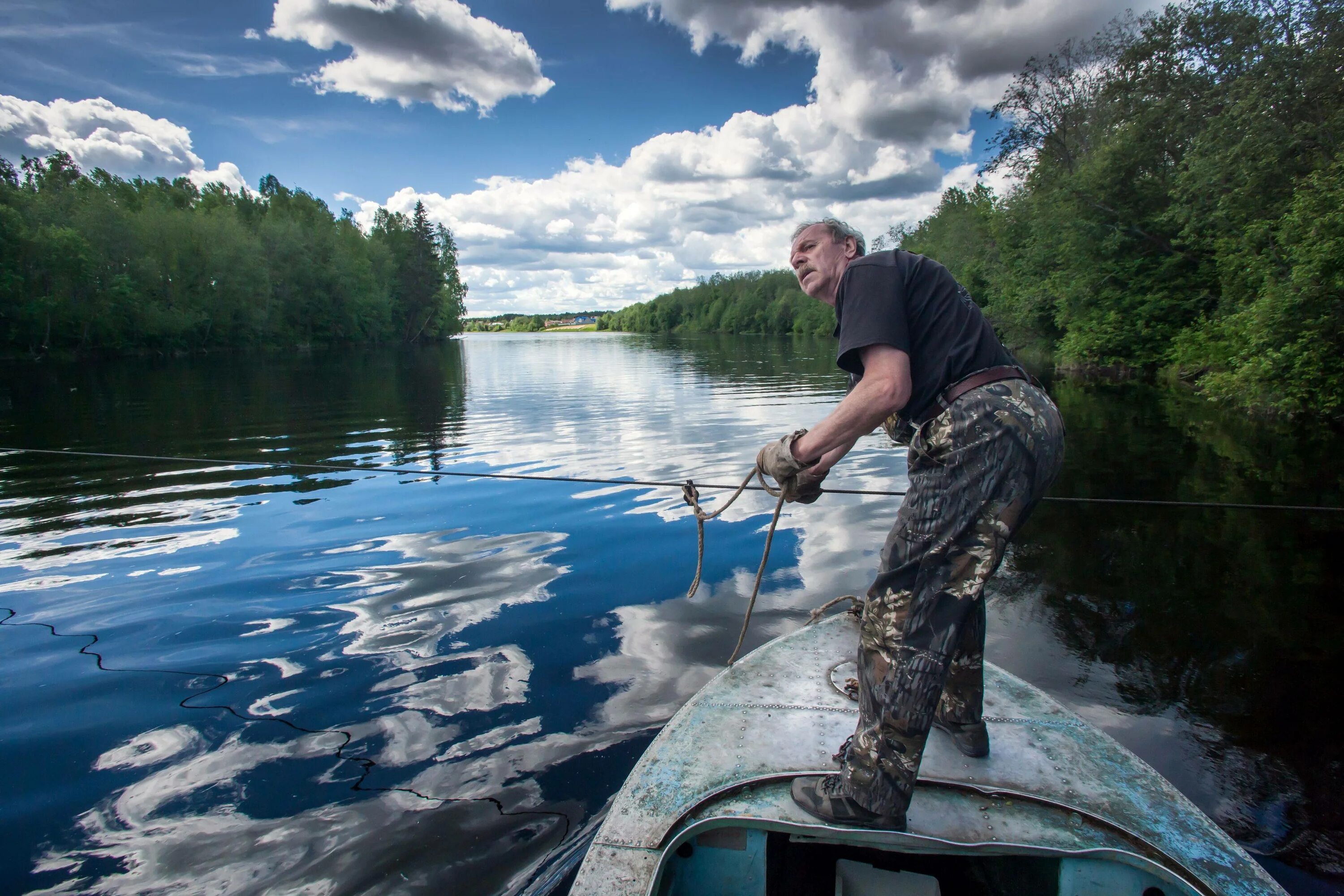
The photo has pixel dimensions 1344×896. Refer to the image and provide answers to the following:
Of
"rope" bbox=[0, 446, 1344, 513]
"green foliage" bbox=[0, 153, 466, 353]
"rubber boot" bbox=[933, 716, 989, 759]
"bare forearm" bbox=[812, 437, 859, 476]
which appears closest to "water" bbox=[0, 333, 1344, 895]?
"rope" bbox=[0, 446, 1344, 513]

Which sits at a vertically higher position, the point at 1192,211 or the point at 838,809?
the point at 1192,211

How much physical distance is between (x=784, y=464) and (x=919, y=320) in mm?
750

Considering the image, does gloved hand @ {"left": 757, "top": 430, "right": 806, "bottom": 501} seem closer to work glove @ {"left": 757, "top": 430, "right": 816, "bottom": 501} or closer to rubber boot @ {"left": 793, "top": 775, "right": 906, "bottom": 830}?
work glove @ {"left": 757, "top": 430, "right": 816, "bottom": 501}

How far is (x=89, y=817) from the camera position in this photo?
12.0 feet

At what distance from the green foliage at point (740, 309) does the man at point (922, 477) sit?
7717 centimetres

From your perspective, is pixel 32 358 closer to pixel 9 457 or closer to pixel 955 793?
pixel 9 457

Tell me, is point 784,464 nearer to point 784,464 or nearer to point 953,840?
point 784,464

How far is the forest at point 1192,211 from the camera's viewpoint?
1470cm

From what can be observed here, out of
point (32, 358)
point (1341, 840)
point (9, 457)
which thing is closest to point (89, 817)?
point (1341, 840)

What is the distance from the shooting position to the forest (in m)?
14.7

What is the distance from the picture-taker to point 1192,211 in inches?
847

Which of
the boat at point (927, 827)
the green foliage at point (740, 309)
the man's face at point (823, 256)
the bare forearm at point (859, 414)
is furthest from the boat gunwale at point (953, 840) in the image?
the green foliage at point (740, 309)

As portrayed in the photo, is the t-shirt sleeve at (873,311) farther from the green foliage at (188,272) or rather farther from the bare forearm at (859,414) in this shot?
the green foliage at (188,272)

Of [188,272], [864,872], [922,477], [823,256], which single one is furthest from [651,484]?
[188,272]
